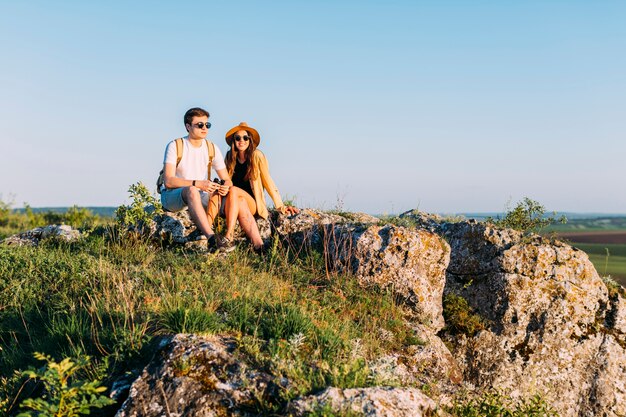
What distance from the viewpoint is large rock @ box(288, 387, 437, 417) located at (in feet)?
14.8

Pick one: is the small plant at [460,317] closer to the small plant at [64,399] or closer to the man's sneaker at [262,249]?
the man's sneaker at [262,249]

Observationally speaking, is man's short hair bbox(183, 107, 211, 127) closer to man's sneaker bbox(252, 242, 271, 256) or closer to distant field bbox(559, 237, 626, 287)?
man's sneaker bbox(252, 242, 271, 256)

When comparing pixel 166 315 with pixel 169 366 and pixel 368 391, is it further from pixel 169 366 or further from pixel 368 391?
pixel 368 391

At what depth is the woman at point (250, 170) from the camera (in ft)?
33.8

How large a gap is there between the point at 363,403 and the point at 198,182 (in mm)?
5901

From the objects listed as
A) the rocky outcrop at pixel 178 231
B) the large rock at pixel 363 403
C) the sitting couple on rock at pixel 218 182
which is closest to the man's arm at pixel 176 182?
the sitting couple on rock at pixel 218 182

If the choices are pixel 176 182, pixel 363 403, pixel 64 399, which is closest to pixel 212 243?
pixel 176 182

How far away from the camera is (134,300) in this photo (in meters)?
6.31

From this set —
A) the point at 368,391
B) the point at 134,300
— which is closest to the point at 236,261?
the point at 134,300

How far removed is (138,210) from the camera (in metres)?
10.5

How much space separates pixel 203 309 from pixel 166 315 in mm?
419

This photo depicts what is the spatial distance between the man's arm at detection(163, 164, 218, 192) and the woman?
2.48 feet

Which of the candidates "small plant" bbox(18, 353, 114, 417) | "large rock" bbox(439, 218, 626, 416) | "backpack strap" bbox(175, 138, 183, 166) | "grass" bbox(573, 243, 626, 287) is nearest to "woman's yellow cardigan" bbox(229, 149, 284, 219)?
"backpack strap" bbox(175, 138, 183, 166)

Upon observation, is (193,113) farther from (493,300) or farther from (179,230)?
(493,300)
